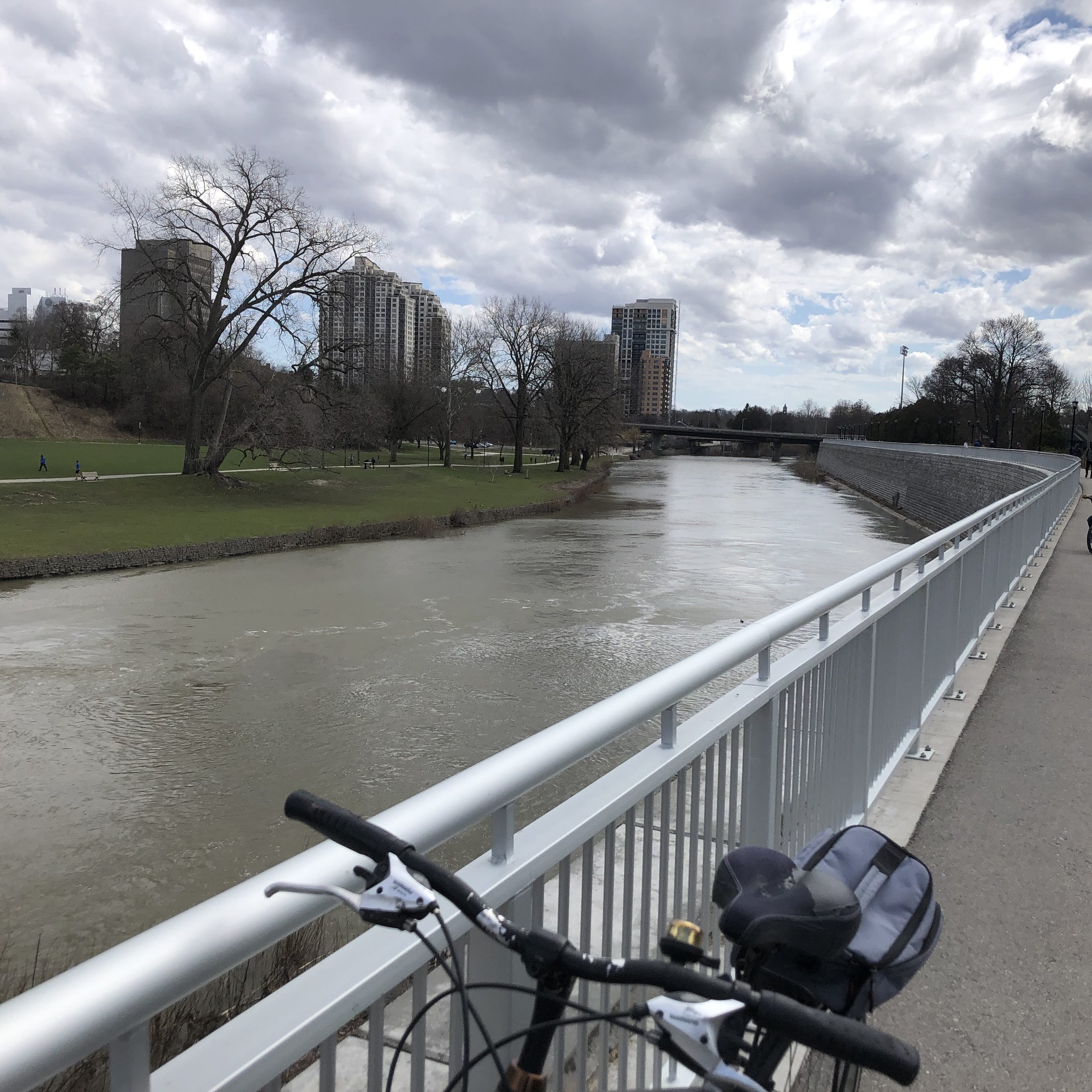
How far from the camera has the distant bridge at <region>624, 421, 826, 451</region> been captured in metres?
143

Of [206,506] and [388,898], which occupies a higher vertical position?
[388,898]

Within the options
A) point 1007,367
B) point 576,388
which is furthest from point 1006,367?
point 576,388

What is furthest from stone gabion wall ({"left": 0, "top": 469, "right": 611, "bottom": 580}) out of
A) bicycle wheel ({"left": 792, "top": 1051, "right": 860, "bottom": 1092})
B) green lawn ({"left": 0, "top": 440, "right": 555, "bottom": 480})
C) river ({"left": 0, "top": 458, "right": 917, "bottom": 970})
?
bicycle wheel ({"left": 792, "top": 1051, "right": 860, "bottom": 1092})

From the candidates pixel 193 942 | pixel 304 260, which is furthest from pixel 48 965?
pixel 304 260

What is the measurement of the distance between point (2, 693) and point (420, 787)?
757 cm

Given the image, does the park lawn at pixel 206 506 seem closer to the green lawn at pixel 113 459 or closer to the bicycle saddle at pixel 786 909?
the green lawn at pixel 113 459

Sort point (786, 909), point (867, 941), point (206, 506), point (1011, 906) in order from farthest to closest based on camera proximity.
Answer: point (206, 506), point (1011, 906), point (867, 941), point (786, 909)

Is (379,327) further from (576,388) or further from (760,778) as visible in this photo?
(760,778)

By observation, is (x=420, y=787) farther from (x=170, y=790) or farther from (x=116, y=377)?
(x=116, y=377)

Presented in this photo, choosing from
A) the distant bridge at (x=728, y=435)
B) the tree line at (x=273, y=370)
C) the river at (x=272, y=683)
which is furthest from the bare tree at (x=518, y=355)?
the distant bridge at (x=728, y=435)

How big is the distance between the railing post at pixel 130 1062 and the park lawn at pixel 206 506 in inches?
Answer: 1006

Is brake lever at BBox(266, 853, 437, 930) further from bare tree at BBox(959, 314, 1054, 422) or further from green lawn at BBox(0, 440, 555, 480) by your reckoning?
bare tree at BBox(959, 314, 1054, 422)

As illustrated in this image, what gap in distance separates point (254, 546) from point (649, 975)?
2983 cm

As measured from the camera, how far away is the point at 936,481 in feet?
169
